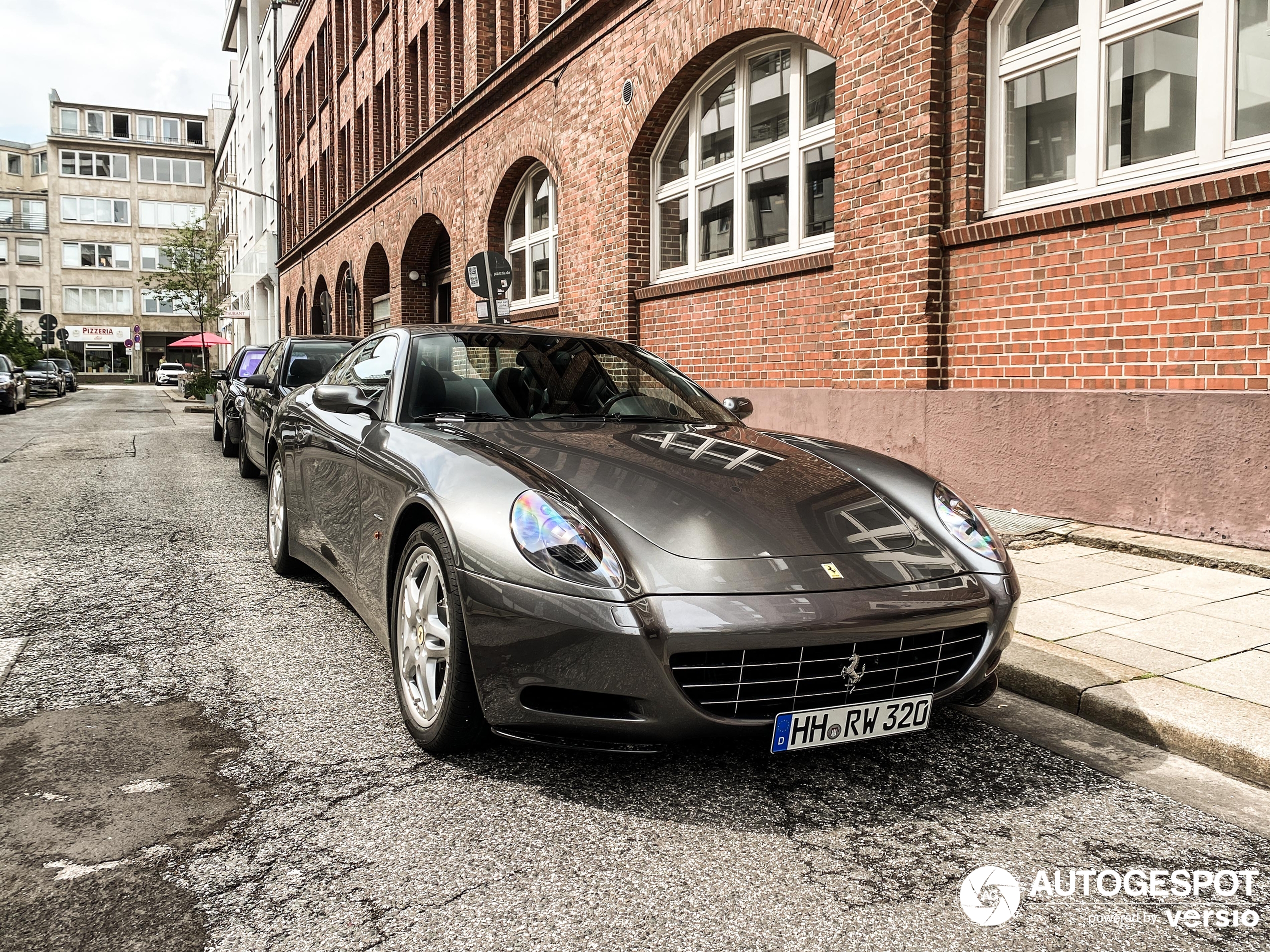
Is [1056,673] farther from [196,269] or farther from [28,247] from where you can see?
[28,247]

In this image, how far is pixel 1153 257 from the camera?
6270 millimetres

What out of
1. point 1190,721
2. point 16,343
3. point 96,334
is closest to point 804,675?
point 1190,721

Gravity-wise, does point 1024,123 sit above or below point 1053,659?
above

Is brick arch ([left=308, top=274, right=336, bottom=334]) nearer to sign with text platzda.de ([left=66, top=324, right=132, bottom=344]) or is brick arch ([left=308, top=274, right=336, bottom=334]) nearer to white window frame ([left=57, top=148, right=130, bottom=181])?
sign with text platzda.de ([left=66, top=324, right=132, bottom=344])

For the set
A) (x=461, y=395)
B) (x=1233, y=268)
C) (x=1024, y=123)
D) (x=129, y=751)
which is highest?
(x=1024, y=123)

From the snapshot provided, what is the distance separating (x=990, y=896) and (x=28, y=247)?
8514 cm

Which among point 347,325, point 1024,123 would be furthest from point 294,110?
point 1024,123

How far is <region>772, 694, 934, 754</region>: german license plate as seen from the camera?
2.66 meters

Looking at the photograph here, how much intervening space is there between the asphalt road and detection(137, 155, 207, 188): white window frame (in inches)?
3261

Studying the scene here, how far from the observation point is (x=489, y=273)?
1198 centimetres

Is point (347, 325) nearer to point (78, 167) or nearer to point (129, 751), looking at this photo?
point (129, 751)

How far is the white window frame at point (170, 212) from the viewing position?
75.7m

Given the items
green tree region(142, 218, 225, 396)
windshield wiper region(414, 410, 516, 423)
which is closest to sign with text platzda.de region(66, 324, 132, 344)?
green tree region(142, 218, 225, 396)

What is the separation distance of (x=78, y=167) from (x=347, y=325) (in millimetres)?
56890
